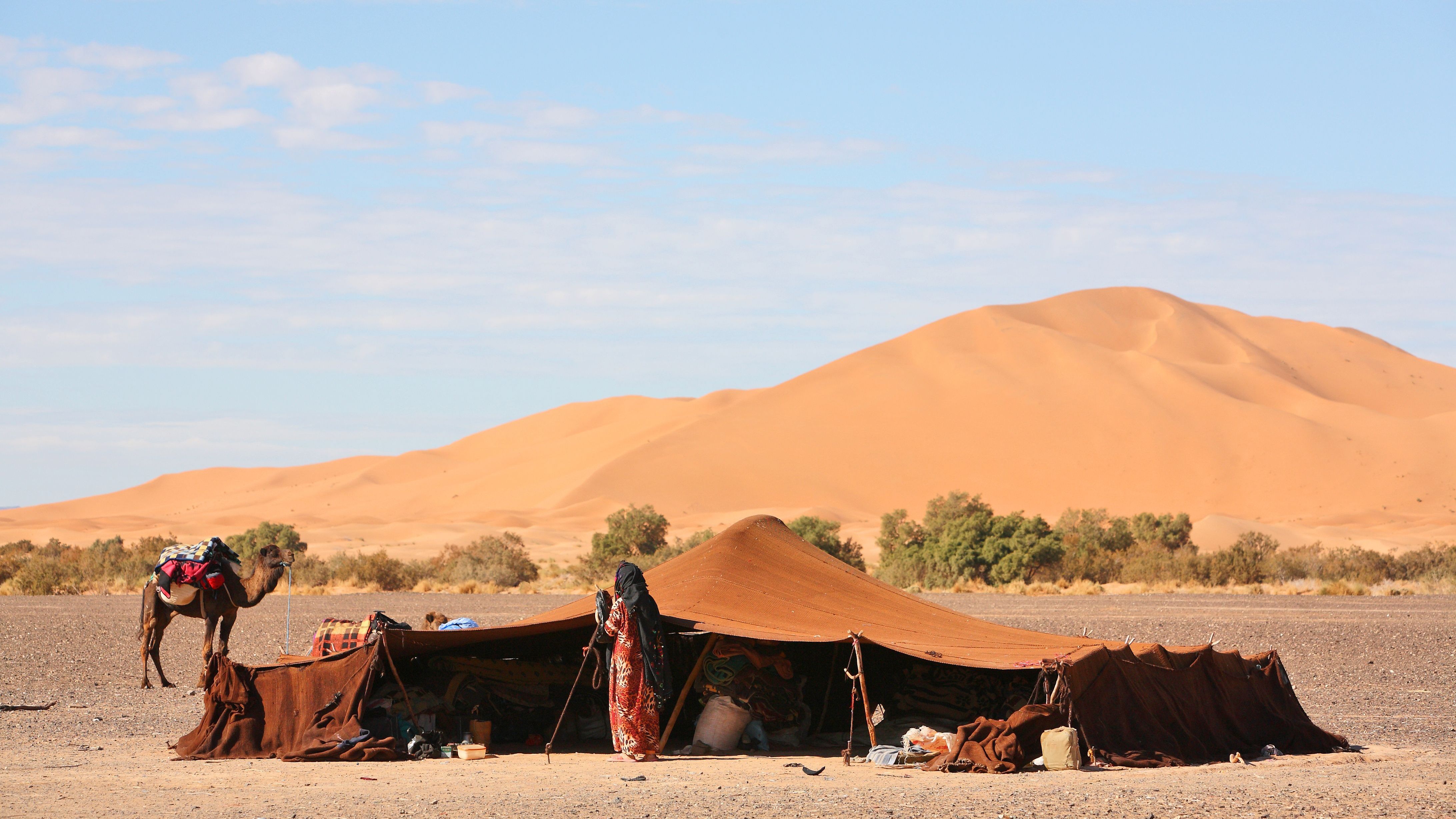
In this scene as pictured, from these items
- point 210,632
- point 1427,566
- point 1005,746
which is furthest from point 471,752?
point 1427,566

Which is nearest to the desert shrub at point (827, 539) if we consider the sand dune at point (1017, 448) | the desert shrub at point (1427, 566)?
the desert shrub at point (1427, 566)

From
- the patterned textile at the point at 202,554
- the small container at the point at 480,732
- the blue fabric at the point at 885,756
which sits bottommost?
the blue fabric at the point at 885,756

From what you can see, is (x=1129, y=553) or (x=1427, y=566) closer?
(x=1427, y=566)

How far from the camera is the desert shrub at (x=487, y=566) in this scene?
132 ft

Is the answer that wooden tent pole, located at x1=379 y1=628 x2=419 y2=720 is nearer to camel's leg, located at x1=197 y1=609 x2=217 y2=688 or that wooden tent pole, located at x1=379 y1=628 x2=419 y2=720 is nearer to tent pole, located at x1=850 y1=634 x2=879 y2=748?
tent pole, located at x1=850 y1=634 x2=879 y2=748

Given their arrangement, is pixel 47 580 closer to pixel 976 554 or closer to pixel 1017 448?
pixel 976 554

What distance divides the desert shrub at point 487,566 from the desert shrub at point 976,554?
34.3ft

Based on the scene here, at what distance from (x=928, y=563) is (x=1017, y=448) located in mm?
41235

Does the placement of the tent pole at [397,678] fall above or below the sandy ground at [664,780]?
above

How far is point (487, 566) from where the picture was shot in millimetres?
42281

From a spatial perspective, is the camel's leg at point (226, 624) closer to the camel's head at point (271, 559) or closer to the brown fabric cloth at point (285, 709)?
the camel's head at point (271, 559)

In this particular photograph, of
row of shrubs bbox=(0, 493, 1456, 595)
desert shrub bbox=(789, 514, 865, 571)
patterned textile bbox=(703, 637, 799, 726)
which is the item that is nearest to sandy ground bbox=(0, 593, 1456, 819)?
patterned textile bbox=(703, 637, 799, 726)

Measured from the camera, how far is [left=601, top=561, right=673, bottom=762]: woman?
11734 millimetres

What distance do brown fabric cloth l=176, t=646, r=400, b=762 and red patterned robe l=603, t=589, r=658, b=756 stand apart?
6.25 feet
